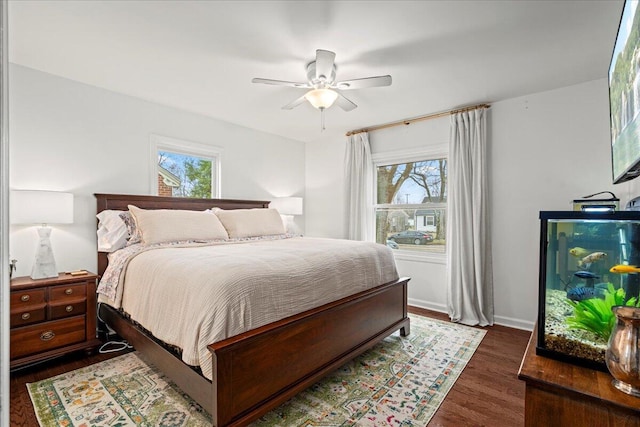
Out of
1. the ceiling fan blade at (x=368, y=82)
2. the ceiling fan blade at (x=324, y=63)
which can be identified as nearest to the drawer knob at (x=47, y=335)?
the ceiling fan blade at (x=324, y=63)

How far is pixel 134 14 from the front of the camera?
1918 millimetres

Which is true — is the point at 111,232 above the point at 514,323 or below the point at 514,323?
above

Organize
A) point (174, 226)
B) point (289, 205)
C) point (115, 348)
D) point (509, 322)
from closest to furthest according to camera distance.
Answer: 1. point (115, 348)
2. point (174, 226)
3. point (509, 322)
4. point (289, 205)

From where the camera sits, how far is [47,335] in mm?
2328

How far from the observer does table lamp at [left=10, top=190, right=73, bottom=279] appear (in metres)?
2.26

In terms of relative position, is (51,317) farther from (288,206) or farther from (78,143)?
(288,206)

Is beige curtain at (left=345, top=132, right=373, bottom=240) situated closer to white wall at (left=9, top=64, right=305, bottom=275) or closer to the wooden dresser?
white wall at (left=9, top=64, right=305, bottom=275)

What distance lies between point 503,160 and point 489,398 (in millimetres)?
2436

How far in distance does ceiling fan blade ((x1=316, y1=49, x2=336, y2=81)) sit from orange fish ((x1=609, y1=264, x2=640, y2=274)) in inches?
75.1

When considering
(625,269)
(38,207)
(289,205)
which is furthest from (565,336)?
(289,205)

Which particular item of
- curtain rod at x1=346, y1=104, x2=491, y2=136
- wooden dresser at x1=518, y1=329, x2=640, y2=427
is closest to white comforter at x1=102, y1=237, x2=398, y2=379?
wooden dresser at x1=518, y1=329, x2=640, y2=427

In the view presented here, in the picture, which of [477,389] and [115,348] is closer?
[477,389]

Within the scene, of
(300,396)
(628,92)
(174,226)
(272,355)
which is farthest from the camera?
(174,226)

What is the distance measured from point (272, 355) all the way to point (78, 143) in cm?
275
